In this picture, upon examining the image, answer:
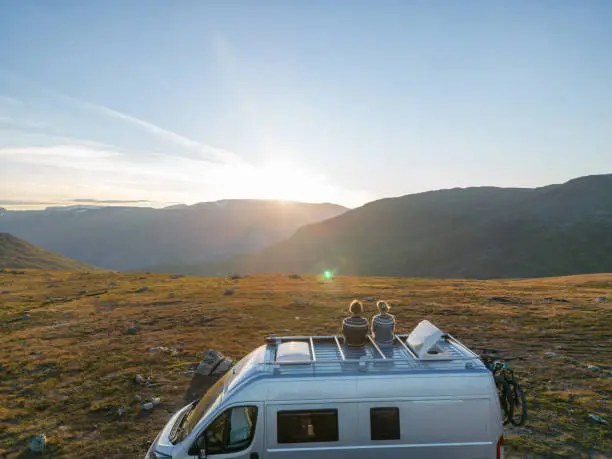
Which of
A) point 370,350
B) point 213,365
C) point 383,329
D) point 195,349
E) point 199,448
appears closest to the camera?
point 199,448

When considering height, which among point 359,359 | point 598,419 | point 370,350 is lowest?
point 598,419

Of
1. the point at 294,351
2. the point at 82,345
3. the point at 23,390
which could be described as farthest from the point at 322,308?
the point at 294,351

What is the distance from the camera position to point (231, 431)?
7582 millimetres

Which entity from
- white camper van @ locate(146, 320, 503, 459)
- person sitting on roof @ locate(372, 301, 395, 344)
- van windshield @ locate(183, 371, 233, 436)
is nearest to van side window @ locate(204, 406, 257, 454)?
white camper van @ locate(146, 320, 503, 459)

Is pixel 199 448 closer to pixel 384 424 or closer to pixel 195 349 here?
pixel 384 424

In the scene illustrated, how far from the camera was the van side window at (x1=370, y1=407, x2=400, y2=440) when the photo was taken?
7.59 metres

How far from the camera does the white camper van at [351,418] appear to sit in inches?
295

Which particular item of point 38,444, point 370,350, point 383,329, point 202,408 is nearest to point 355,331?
point 370,350

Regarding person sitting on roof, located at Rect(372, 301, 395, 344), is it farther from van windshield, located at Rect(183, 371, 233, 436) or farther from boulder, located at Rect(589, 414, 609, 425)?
boulder, located at Rect(589, 414, 609, 425)

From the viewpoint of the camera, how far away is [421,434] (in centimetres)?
762

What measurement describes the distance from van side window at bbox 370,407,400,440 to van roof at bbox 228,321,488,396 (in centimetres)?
73

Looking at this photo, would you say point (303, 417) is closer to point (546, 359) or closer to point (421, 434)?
point (421, 434)

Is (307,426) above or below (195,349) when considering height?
above

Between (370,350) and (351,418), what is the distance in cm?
203
